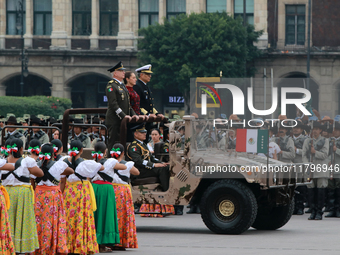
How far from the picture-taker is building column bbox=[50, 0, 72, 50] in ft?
162

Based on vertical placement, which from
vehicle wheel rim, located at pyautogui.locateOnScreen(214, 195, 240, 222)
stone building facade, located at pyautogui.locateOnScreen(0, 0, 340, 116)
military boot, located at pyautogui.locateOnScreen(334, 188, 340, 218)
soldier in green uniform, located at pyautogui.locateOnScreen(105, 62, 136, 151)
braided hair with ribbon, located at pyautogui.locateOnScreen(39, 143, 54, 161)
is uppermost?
stone building facade, located at pyautogui.locateOnScreen(0, 0, 340, 116)

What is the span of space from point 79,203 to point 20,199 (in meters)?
1.02

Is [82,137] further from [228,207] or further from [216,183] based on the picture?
[228,207]

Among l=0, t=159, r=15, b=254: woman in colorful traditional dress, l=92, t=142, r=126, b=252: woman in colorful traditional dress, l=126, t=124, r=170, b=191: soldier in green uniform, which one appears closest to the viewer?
l=0, t=159, r=15, b=254: woman in colorful traditional dress

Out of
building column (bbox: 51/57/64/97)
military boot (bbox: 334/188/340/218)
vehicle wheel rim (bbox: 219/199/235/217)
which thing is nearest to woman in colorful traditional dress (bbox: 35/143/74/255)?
vehicle wheel rim (bbox: 219/199/235/217)

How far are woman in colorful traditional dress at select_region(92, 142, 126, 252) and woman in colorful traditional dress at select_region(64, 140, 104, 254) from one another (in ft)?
1.34

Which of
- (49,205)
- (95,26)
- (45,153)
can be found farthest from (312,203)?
(95,26)

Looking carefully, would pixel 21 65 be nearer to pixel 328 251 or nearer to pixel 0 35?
pixel 0 35

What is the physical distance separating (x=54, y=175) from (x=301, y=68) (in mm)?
40522

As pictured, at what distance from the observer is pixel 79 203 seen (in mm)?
10445

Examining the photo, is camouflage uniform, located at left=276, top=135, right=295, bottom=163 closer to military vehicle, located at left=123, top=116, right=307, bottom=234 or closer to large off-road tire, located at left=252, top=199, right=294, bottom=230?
large off-road tire, located at left=252, top=199, right=294, bottom=230

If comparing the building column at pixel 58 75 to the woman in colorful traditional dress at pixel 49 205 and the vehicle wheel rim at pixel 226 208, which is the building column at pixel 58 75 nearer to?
the vehicle wheel rim at pixel 226 208

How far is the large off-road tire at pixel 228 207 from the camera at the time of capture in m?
12.6

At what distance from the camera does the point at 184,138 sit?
43.4 feet
